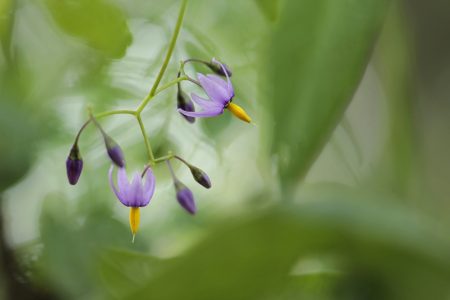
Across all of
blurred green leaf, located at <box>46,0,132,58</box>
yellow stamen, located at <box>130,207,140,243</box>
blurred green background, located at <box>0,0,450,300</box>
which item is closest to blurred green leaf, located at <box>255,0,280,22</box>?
blurred green background, located at <box>0,0,450,300</box>

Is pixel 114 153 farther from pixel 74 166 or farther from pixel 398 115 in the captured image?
pixel 398 115

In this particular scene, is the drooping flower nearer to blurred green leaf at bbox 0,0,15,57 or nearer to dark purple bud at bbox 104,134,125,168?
dark purple bud at bbox 104,134,125,168

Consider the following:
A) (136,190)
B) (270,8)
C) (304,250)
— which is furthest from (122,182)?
(270,8)

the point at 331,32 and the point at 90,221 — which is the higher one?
the point at 331,32

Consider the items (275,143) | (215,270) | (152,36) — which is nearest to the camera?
(215,270)

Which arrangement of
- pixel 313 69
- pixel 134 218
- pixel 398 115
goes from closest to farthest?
1. pixel 134 218
2. pixel 313 69
3. pixel 398 115

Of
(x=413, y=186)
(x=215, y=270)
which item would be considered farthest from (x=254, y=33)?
(x=215, y=270)

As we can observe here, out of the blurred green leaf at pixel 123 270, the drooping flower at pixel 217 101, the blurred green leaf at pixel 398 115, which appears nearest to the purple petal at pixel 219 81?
the drooping flower at pixel 217 101

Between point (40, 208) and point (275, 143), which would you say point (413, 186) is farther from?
point (40, 208)
